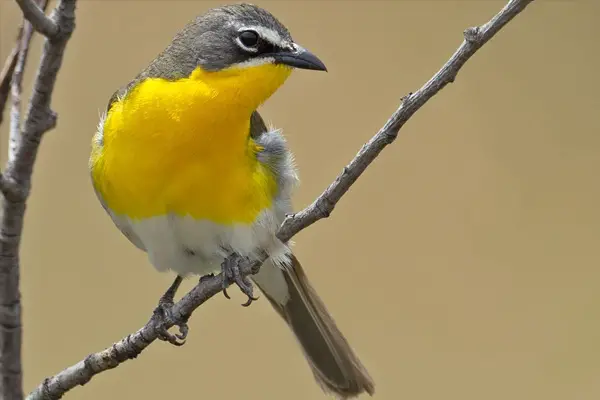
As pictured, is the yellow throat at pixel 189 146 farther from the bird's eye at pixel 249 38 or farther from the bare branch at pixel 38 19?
the bare branch at pixel 38 19

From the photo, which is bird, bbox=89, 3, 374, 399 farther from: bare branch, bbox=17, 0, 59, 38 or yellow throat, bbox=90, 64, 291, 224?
bare branch, bbox=17, 0, 59, 38

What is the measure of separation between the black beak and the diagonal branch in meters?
0.35

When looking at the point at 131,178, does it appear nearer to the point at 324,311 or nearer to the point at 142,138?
the point at 142,138

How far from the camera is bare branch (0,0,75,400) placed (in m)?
0.78

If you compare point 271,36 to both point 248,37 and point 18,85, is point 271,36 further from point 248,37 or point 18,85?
point 18,85

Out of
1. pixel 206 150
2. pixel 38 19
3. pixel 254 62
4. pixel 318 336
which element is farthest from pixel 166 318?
pixel 38 19

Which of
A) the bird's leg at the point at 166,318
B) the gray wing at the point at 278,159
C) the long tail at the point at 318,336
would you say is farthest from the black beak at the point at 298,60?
the long tail at the point at 318,336

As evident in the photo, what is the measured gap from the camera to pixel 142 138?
1422mm

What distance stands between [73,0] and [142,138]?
664mm

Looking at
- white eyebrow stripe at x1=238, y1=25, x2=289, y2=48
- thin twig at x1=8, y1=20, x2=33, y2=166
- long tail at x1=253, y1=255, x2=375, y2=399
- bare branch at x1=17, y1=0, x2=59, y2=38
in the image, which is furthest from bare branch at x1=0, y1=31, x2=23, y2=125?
long tail at x1=253, y1=255, x2=375, y2=399

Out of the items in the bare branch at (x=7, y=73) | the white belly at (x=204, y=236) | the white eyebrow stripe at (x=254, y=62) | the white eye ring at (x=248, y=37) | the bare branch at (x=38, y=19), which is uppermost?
the white eye ring at (x=248, y=37)

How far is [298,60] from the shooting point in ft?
4.44

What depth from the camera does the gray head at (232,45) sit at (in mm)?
1369

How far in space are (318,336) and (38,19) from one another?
1258 millimetres
